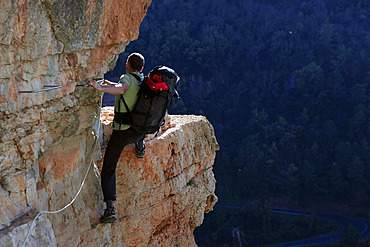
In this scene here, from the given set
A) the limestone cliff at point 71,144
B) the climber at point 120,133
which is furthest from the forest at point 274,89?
the climber at point 120,133

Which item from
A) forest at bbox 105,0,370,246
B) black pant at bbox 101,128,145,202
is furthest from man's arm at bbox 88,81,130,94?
forest at bbox 105,0,370,246

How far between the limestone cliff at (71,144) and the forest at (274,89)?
19.8 metres

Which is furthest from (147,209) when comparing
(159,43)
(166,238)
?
(159,43)

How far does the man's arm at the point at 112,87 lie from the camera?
3.42 meters

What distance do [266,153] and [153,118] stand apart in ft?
89.0

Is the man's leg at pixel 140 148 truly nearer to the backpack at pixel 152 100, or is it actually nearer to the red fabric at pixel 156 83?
the backpack at pixel 152 100

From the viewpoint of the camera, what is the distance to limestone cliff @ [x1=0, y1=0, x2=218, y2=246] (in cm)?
287

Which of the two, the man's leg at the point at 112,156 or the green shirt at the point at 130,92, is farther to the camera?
the man's leg at the point at 112,156

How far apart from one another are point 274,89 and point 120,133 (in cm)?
3228

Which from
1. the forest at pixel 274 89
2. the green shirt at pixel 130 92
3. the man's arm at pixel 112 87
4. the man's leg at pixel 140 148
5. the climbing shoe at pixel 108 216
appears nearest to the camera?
the man's arm at pixel 112 87

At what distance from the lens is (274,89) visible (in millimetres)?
35344

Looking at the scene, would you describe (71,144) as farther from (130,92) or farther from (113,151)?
(130,92)

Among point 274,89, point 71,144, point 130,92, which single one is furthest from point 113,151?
point 274,89

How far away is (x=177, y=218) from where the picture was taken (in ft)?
18.3
